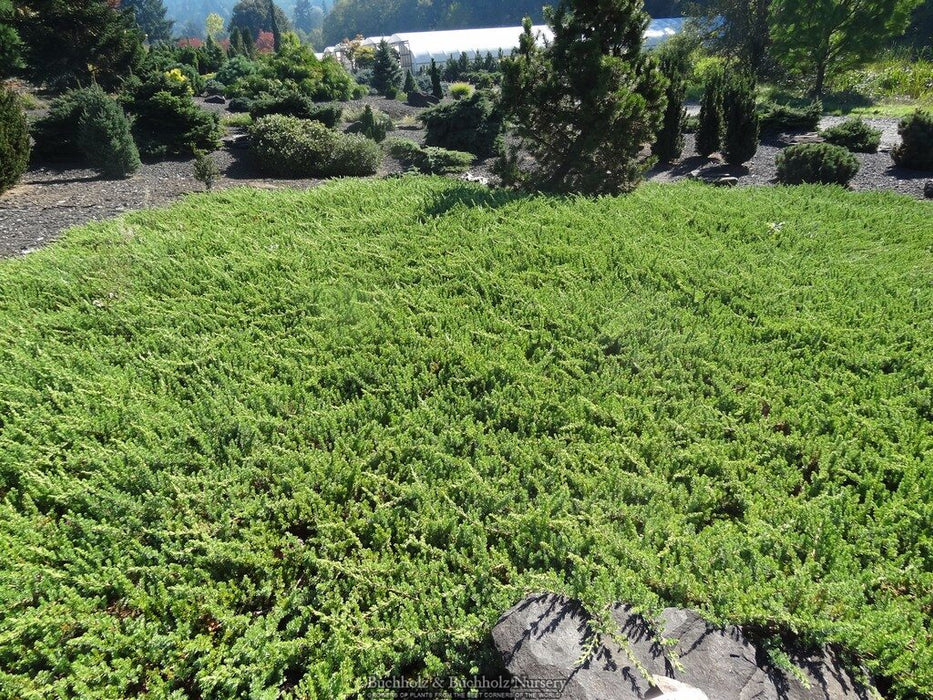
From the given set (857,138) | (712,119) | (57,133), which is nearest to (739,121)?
(712,119)

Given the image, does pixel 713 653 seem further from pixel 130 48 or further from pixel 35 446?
pixel 130 48

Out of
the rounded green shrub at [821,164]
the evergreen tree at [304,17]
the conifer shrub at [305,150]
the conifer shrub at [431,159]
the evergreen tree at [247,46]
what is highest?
the evergreen tree at [304,17]

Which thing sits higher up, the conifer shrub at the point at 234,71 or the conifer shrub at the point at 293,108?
the conifer shrub at the point at 234,71

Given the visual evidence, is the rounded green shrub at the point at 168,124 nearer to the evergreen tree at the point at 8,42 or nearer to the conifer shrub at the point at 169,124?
the conifer shrub at the point at 169,124

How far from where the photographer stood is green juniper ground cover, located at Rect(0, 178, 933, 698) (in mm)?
2619

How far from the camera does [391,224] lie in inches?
272

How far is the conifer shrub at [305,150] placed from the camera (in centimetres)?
1270

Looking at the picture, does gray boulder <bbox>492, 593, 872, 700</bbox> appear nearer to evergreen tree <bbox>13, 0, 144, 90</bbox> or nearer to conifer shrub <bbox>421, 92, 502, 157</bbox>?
conifer shrub <bbox>421, 92, 502, 157</bbox>

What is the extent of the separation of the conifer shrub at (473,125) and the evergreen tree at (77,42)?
12.3m

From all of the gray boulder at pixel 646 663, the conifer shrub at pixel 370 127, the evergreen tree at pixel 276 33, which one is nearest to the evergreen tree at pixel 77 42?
the conifer shrub at pixel 370 127

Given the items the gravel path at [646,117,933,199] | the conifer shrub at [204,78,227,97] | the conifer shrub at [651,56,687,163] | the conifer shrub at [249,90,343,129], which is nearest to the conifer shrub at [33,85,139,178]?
the conifer shrub at [249,90,343,129]

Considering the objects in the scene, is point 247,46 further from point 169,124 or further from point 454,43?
point 169,124

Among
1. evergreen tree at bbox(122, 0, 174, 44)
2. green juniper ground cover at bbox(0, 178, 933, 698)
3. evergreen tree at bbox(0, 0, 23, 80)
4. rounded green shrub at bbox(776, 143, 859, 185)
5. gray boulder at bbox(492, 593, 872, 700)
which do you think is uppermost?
evergreen tree at bbox(122, 0, 174, 44)

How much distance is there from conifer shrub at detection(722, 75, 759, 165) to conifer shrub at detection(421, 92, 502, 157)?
658cm
